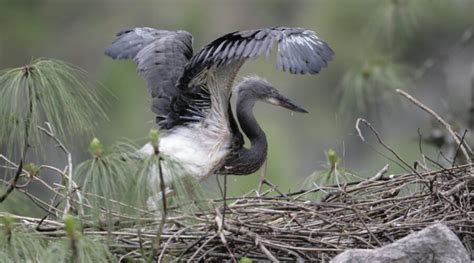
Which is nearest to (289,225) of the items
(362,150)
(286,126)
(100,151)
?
(100,151)

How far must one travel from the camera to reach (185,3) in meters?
17.9

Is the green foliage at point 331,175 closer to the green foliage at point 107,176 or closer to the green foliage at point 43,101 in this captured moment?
the green foliage at point 43,101

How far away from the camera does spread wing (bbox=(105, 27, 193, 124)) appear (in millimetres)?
4344

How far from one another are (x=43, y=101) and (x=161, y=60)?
43.1 inches

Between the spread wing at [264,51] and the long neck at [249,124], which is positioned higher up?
the spread wing at [264,51]

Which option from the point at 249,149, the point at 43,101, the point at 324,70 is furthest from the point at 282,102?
→ the point at 324,70

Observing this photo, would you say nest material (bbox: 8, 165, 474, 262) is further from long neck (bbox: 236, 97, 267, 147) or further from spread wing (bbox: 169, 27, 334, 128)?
long neck (bbox: 236, 97, 267, 147)

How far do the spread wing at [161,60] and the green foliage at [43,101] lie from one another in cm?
84

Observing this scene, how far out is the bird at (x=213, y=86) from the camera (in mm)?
3959

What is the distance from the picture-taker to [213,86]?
14.2ft

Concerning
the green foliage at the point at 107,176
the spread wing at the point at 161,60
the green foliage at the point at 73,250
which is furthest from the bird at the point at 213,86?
the green foliage at the point at 73,250

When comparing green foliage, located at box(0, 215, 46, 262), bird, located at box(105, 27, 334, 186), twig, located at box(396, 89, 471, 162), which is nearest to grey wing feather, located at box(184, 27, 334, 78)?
bird, located at box(105, 27, 334, 186)

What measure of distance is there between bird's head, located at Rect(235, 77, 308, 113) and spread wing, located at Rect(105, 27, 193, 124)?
245 mm

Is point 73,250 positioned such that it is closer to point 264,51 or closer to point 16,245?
point 16,245
